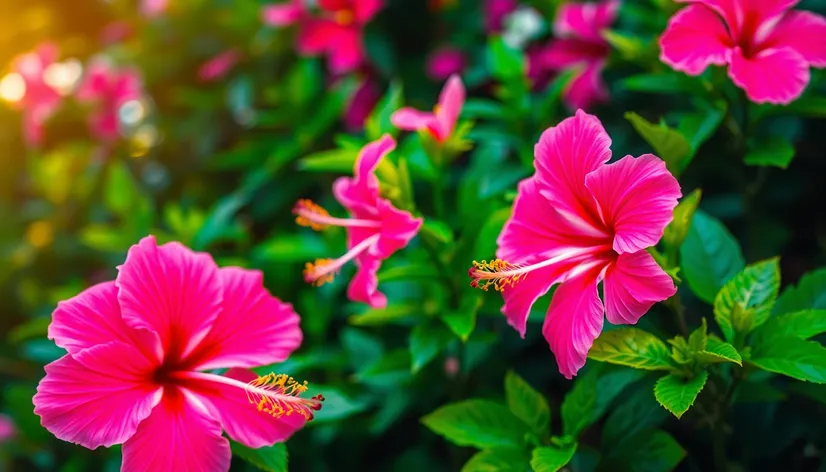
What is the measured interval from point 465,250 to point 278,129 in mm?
856

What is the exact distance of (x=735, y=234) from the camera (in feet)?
4.87

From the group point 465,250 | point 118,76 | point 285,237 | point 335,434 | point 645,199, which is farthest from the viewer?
point 118,76

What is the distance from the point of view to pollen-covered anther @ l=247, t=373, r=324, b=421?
2.73ft

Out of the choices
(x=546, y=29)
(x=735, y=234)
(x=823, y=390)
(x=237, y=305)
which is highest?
(x=237, y=305)

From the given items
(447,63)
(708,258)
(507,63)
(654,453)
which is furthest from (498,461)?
(447,63)

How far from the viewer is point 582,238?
862 mm

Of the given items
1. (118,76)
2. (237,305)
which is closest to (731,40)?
(237,305)

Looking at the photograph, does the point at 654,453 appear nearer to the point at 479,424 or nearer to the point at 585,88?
the point at 479,424

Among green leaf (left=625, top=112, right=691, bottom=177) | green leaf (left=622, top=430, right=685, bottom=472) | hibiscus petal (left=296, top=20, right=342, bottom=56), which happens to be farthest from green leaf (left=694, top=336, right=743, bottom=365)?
hibiscus petal (left=296, top=20, right=342, bottom=56)

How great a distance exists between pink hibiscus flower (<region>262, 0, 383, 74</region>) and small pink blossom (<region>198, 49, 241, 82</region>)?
0.23 metres

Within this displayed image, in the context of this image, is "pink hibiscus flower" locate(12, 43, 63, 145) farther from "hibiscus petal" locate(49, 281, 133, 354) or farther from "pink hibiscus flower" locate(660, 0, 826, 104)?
"pink hibiscus flower" locate(660, 0, 826, 104)

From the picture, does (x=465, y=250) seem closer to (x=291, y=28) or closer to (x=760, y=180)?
(x=760, y=180)

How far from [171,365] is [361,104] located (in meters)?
1.04

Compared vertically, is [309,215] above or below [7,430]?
above
